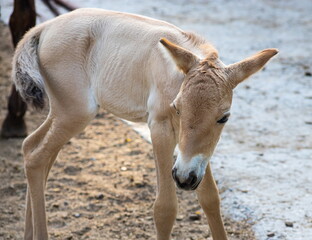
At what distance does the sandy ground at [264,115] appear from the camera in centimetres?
542

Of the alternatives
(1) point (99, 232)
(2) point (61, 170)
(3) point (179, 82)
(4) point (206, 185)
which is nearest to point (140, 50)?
(3) point (179, 82)

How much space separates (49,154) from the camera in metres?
4.80

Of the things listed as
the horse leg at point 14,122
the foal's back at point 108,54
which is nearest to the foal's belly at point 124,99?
the foal's back at point 108,54

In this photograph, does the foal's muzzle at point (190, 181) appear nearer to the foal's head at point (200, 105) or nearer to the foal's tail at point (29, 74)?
the foal's head at point (200, 105)

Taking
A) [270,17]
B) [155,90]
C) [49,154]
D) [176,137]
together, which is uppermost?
[155,90]

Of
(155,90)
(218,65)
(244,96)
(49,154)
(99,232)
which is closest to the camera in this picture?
(218,65)

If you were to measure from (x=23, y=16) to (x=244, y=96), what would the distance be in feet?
11.2

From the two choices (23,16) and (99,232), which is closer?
(99,232)

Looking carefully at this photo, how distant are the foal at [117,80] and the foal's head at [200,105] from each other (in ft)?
0.03

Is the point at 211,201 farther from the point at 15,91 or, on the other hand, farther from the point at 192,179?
the point at 15,91

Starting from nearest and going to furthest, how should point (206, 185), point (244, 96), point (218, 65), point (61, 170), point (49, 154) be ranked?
point (218, 65)
point (206, 185)
point (49, 154)
point (61, 170)
point (244, 96)

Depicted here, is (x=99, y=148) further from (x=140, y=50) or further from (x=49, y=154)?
(x=140, y=50)

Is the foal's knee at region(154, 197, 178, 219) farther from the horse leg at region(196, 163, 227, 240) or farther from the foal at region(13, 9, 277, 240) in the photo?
the horse leg at region(196, 163, 227, 240)

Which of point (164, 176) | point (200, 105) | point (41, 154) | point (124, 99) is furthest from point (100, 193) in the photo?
point (200, 105)
